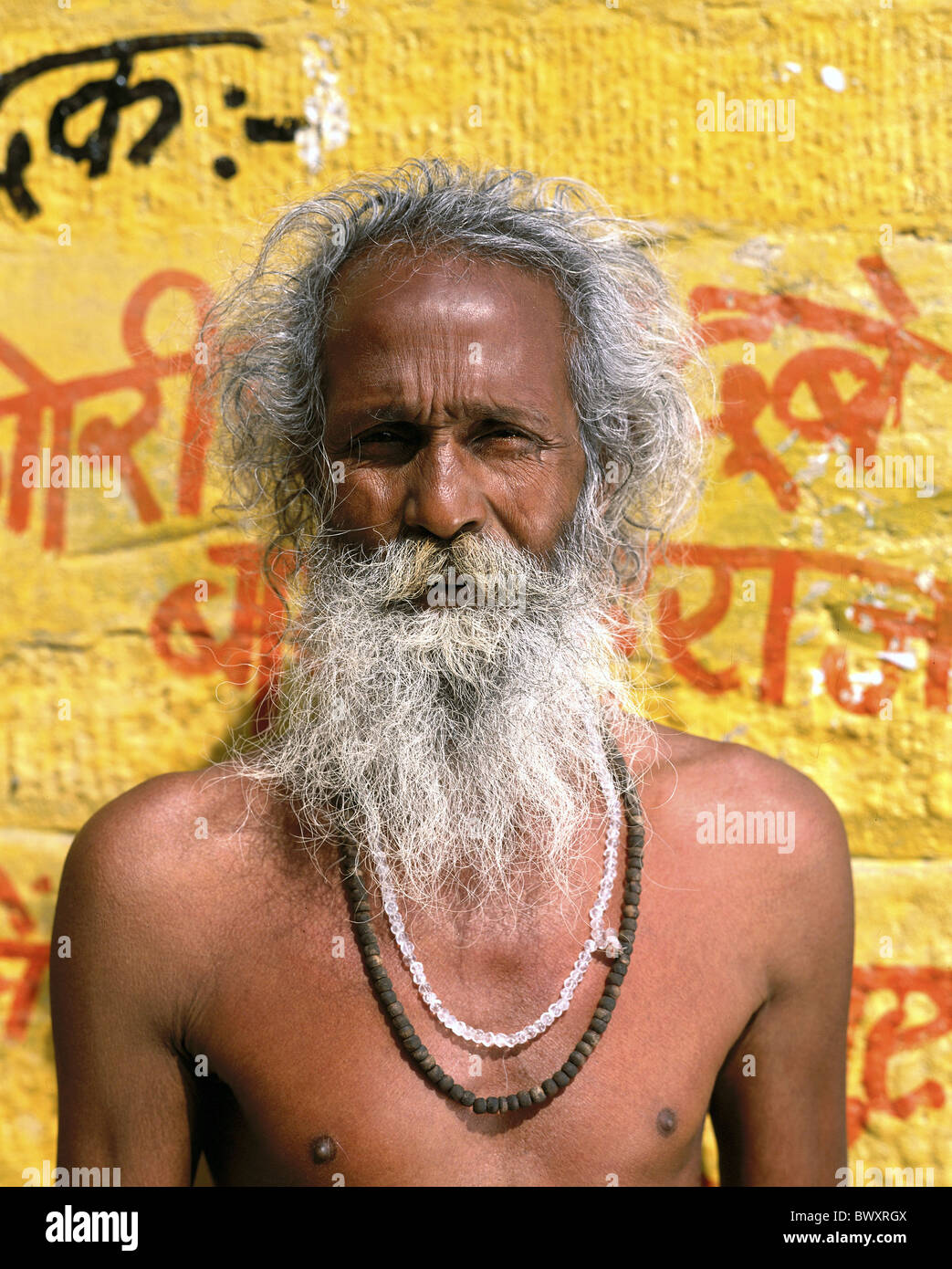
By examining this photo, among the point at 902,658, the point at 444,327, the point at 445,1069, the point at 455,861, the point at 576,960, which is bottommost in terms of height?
the point at 445,1069

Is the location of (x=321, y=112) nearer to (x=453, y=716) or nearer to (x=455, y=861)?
(x=453, y=716)

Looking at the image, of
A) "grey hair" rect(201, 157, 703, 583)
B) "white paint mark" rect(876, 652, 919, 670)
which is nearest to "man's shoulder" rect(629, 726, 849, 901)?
"grey hair" rect(201, 157, 703, 583)

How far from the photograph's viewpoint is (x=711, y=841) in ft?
6.55

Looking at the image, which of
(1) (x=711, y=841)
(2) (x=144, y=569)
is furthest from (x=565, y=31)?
(1) (x=711, y=841)

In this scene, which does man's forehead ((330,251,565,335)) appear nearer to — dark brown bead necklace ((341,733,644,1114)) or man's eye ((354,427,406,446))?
man's eye ((354,427,406,446))

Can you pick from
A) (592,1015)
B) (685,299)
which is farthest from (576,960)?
(685,299)

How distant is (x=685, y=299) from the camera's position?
2477 millimetres

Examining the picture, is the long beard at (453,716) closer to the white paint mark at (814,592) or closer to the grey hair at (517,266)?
the grey hair at (517,266)

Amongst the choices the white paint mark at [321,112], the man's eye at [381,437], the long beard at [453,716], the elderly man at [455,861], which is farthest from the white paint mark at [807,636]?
the white paint mark at [321,112]

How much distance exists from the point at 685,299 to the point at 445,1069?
1.76 m

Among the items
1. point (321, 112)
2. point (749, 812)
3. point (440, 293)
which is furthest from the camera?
point (321, 112)

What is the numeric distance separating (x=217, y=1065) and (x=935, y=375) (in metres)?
2.13
